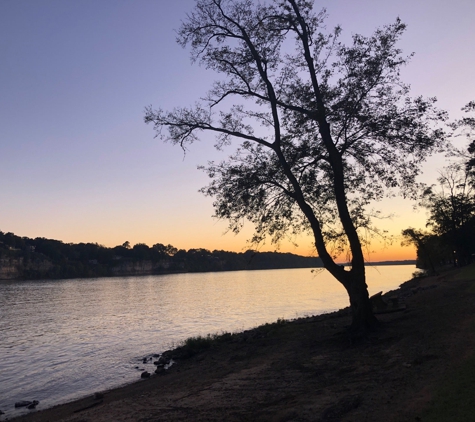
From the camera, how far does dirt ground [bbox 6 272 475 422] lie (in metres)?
8.44

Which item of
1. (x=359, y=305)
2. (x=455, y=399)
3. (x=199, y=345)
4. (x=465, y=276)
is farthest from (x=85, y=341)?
(x=465, y=276)

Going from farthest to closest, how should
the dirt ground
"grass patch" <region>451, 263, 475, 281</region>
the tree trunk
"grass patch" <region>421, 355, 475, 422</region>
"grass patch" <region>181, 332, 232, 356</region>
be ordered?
"grass patch" <region>451, 263, 475, 281</region>
"grass patch" <region>181, 332, 232, 356</region>
the tree trunk
the dirt ground
"grass patch" <region>421, 355, 475, 422</region>

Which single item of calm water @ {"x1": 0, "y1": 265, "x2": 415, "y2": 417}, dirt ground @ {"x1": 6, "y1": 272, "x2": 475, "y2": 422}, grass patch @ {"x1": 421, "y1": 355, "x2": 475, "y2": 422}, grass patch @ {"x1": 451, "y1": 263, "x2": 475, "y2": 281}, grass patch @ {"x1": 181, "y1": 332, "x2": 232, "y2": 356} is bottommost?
calm water @ {"x1": 0, "y1": 265, "x2": 415, "y2": 417}

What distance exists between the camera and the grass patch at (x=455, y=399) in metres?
6.59

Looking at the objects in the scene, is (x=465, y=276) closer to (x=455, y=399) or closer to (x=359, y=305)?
(x=359, y=305)

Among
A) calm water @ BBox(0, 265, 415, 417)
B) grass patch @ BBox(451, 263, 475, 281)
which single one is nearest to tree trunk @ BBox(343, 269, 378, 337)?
calm water @ BBox(0, 265, 415, 417)

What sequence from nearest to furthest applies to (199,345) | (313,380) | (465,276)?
1. (313,380)
2. (199,345)
3. (465,276)

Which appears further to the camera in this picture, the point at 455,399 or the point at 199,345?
the point at 199,345

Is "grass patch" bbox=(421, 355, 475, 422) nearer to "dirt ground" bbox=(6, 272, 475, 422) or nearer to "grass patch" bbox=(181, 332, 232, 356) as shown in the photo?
"dirt ground" bbox=(6, 272, 475, 422)

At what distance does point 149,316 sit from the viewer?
44.7 m

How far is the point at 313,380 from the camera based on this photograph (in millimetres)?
10836

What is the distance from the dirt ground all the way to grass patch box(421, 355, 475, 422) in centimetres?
22

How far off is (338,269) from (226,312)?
3114 cm

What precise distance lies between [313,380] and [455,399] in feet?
13.8
